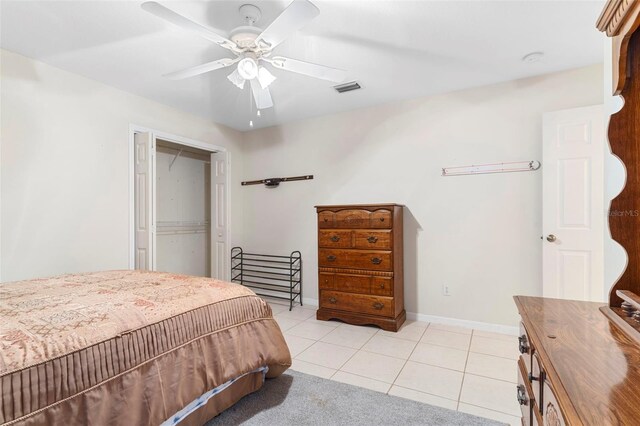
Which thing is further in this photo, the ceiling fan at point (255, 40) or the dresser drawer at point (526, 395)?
the ceiling fan at point (255, 40)

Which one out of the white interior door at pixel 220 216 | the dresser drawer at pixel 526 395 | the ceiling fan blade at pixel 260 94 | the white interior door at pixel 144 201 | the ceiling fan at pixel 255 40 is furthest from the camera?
the white interior door at pixel 220 216

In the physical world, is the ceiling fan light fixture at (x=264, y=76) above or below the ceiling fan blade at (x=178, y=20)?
below

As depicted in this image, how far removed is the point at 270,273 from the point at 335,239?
143 cm

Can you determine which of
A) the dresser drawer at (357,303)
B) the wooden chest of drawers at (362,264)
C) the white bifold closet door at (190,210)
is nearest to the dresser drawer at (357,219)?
the wooden chest of drawers at (362,264)

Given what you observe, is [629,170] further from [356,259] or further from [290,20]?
[356,259]

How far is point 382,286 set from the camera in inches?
126

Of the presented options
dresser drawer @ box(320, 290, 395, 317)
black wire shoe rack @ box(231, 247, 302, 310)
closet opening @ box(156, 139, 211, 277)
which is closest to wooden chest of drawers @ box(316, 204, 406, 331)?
dresser drawer @ box(320, 290, 395, 317)

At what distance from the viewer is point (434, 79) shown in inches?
118

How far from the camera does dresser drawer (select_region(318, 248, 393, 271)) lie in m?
3.18

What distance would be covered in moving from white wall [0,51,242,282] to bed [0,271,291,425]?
0.75m

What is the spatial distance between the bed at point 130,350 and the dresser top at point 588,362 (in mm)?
1448

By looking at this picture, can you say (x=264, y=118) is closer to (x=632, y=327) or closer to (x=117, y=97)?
(x=117, y=97)

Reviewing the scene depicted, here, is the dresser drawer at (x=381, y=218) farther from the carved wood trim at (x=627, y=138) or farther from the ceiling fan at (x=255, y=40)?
the carved wood trim at (x=627, y=138)

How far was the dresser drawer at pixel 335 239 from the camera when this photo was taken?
3365 mm
